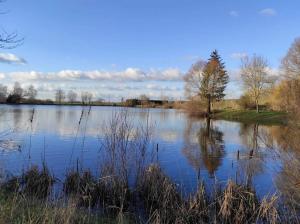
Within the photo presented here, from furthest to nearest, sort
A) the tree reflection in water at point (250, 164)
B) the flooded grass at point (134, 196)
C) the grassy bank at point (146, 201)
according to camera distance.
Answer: the tree reflection in water at point (250, 164) → the flooded grass at point (134, 196) → the grassy bank at point (146, 201)

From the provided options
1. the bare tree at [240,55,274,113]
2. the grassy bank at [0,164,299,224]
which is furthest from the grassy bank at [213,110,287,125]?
the grassy bank at [0,164,299,224]

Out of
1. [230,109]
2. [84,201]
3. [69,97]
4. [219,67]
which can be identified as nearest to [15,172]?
[84,201]

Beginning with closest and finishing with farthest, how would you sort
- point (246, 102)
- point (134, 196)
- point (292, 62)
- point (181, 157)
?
point (134, 196), point (181, 157), point (292, 62), point (246, 102)

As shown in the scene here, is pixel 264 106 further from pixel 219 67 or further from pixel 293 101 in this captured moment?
pixel 293 101

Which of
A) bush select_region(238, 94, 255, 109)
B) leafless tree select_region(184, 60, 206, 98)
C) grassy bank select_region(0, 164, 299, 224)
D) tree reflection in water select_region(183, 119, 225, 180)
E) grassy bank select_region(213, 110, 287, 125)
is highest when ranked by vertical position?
leafless tree select_region(184, 60, 206, 98)

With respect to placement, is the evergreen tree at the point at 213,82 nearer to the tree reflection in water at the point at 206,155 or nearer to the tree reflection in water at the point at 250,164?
the tree reflection in water at the point at 206,155

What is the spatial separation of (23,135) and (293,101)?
1775 cm

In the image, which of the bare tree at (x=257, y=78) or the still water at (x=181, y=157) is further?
the bare tree at (x=257, y=78)

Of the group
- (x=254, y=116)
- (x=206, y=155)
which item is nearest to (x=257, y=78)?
(x=254, y=116)

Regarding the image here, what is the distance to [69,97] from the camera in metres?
115

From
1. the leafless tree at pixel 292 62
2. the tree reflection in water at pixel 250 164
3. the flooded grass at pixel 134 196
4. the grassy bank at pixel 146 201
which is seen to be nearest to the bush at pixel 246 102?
the leafless tree at pixel 292 62

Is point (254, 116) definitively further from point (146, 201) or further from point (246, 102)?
point (146, 201)

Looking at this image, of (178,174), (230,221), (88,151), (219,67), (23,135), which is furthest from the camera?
(219,67)

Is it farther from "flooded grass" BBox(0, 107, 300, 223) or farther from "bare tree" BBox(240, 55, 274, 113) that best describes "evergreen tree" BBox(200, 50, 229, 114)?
"flooded grass" BBox(0, 107, 300, 223)
